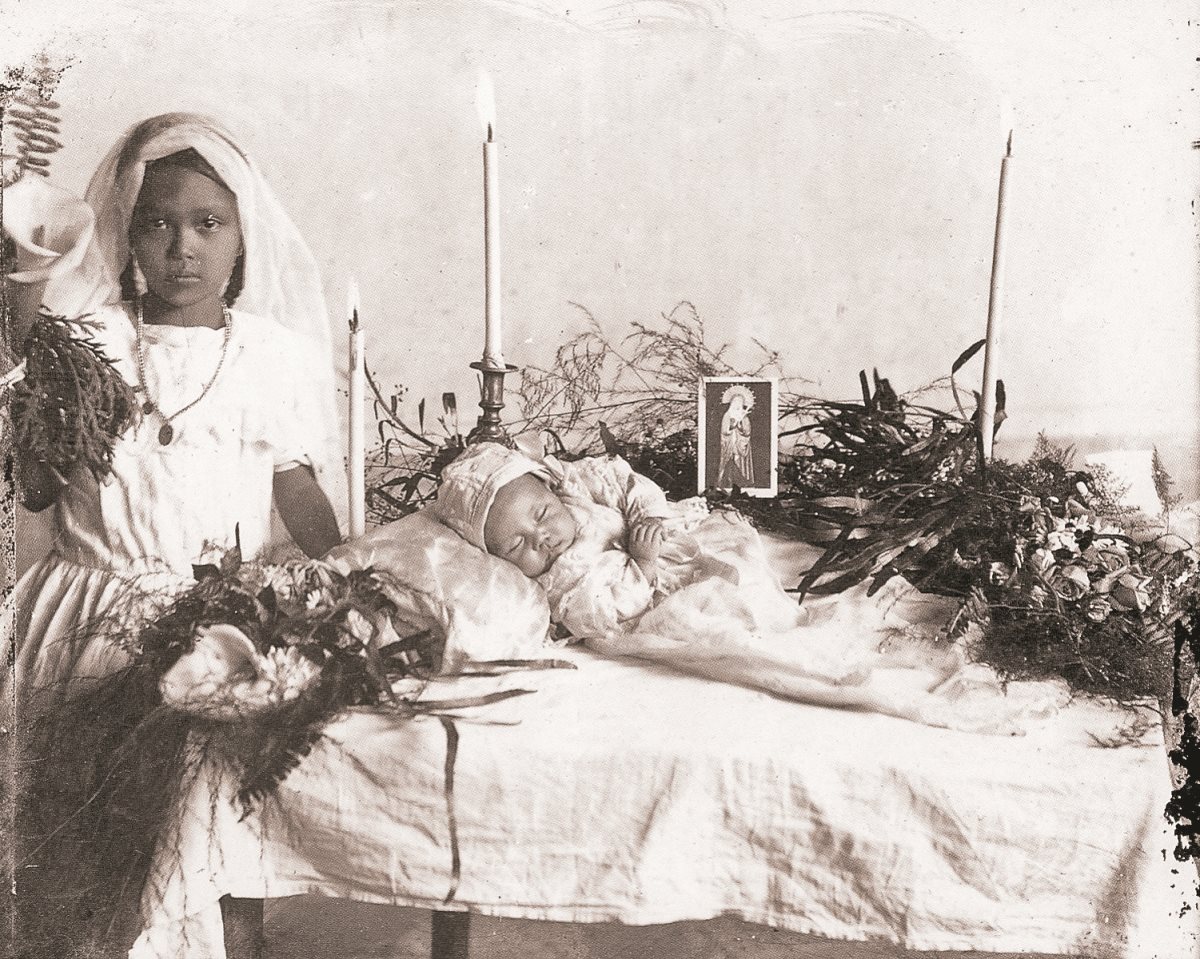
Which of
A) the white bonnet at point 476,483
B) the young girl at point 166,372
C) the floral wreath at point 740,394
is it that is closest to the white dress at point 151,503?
the young girl at point 166,372

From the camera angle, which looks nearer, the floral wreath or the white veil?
the white veil

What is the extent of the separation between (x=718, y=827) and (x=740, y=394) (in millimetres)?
529

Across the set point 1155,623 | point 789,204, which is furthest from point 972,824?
point 789,204

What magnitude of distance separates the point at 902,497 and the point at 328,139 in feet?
2.65

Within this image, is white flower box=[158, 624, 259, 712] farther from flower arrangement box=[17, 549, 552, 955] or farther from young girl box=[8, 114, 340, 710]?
young girl box=[8, 114, 340, 710]

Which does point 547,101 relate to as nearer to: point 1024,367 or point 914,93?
point 914,93

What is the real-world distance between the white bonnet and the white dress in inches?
9.3

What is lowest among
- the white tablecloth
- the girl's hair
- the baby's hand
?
the white tablecloth

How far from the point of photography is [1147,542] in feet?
4.22

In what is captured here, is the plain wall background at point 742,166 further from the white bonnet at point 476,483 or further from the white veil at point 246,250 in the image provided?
the white bonnet at point 476,483

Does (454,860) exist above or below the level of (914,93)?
below

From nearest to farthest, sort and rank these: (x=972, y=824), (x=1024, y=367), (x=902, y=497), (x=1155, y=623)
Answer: (x=972, y=824) → (x=1155, y=623) → (x=902, y=497) → (x=1024, y=367)

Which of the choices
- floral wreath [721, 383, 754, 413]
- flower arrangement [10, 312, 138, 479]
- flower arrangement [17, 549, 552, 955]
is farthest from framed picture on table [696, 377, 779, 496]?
flower arrangement [10, 312, 138, 479]

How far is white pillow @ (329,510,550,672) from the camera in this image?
45.2 inches
